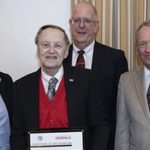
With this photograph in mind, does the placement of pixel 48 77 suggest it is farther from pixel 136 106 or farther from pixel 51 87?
pixel 136 106

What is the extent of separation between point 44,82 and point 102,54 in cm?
74

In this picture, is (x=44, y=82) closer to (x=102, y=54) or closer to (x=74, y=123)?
(x=74, y=123)

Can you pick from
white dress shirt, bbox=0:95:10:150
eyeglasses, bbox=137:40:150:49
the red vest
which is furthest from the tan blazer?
white dress shirt, bbox=0:95:10:150

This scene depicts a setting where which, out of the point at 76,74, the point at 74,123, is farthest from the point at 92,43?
the point at 74,123

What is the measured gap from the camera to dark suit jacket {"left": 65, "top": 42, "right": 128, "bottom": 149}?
2811 millimetres

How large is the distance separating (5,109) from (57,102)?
0.37 m

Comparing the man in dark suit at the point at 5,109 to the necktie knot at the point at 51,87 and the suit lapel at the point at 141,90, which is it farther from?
the suit lapel at the point at 141,90

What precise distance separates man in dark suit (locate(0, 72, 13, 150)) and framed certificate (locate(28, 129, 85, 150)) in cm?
30

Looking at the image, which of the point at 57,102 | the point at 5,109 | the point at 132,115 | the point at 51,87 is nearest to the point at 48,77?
the point at 51,87

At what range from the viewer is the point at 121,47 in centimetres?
345

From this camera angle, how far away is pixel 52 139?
214 cm

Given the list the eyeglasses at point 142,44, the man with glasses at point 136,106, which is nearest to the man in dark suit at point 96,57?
the man with glasses at point 136,106

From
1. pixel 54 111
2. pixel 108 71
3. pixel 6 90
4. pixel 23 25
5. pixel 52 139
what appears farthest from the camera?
pixel 23 25

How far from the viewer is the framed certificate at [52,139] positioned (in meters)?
2.14
